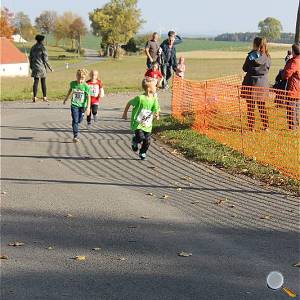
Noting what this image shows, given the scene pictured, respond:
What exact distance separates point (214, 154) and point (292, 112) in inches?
66.7

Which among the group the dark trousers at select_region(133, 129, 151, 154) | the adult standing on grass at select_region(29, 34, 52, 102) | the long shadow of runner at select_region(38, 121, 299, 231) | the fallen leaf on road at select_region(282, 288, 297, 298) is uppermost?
the adult standing on grass at select_region(29, 34, 52, 102)

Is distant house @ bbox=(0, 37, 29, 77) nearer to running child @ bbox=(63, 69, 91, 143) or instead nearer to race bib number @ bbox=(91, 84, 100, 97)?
race bib number @ bbox=(91, 84, 100, 97)

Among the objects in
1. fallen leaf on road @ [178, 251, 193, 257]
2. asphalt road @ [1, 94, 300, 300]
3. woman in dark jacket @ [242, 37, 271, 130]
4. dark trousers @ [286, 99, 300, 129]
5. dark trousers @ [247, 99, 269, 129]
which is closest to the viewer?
asphalt road @ [1, 94, 300, 300]

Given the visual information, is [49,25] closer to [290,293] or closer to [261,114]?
[261,114]

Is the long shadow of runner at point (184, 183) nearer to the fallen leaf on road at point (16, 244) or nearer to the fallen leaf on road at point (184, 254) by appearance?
the fallen leaf on road at point (184, 254)

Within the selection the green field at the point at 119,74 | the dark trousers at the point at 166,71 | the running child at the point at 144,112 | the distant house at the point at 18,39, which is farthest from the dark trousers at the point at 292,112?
the distant house at the point at 18,39

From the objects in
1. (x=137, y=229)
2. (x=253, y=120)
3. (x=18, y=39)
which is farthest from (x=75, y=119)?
(x=18, y=39)

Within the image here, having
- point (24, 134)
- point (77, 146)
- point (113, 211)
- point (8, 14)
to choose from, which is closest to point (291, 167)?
point (113, 211)

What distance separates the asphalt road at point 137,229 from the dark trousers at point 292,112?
81.2 inches

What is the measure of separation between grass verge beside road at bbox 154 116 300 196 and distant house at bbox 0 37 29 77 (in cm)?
9217

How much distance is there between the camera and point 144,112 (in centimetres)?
1048

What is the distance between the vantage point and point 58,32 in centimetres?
15112

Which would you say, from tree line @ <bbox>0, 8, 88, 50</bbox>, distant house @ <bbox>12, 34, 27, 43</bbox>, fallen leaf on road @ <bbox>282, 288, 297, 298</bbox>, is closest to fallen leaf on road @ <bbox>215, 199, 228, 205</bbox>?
fallen leaf on road @ <bbox>282, 288, 297, 298</bbox>

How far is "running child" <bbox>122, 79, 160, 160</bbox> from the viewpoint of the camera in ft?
34.1
